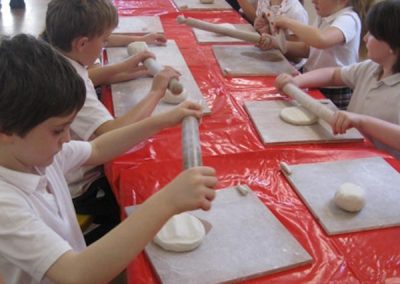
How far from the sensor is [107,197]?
133 cm

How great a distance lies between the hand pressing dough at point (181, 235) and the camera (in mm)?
782

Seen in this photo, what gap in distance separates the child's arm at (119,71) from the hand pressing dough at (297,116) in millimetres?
559

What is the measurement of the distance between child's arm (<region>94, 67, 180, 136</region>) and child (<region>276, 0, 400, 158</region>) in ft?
1.31

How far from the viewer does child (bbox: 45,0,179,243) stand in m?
1.25

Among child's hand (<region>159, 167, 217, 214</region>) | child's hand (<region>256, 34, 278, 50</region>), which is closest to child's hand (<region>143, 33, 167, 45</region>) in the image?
child's hand (<region>256, 34, 278, 50</region>)

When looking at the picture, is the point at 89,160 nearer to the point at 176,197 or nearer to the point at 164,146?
the point at 164,146

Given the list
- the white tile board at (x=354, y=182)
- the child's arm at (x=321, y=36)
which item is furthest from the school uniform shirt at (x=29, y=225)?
the child's arm at (x=321, y=36)

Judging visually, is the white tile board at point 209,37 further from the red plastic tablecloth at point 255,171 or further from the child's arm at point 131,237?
the child's arm at point 131,237

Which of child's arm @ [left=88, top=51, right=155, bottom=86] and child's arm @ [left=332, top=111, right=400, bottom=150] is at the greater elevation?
child's arm @ [left=332, top=111, right=400, bottom=150]

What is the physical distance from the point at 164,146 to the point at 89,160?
8.1 inches

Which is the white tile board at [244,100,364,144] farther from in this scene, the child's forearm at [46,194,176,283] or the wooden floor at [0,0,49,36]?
the wooden floor at [0,0,49,36]

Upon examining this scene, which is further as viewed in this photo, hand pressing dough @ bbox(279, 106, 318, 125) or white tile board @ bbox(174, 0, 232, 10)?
white tile board @ bbox(174, 0, 232, 10)

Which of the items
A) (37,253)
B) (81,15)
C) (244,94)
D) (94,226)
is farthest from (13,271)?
(244,94)

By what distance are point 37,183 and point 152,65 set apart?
2.70 ft
